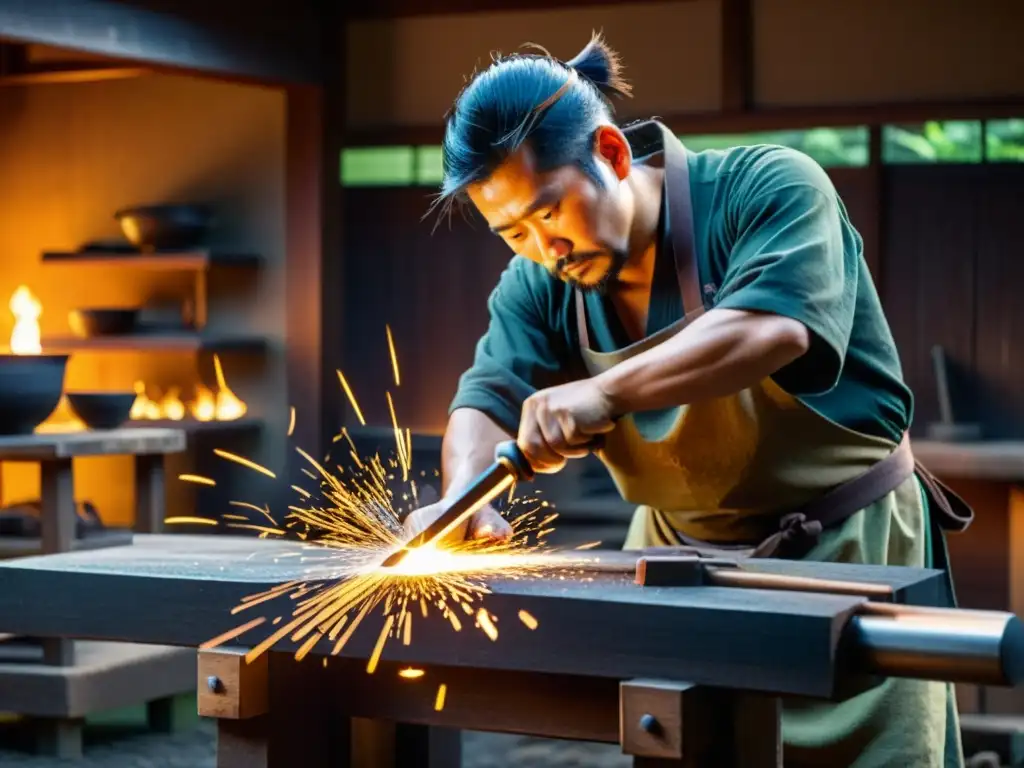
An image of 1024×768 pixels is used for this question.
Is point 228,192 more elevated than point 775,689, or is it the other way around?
point 228,192

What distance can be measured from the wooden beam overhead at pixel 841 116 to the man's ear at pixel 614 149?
4.10 metres

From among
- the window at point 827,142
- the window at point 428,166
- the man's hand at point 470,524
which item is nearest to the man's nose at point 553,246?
the man's hand at point 470,524

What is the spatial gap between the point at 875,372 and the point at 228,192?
5.70m

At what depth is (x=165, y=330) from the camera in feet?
26.5

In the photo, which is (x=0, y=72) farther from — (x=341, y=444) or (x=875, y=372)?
(x=875, y=372)

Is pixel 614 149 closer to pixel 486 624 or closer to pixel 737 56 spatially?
pixel 486 624

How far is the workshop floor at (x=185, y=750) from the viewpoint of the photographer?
18.1 feet

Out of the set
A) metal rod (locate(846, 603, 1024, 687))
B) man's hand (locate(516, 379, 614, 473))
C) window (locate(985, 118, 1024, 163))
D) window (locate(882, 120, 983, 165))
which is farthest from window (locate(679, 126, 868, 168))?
metal rod (locate(846, 603, 1024, 687))

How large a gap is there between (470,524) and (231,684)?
0.56 meters

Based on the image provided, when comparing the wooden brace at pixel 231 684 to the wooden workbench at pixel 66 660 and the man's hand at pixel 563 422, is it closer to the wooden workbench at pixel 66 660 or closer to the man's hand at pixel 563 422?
the man's hand at pixel 563 422

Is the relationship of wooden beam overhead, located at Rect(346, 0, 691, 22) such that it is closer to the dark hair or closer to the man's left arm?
the dark hair

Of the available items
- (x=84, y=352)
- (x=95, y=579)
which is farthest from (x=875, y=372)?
(x=84, y=352)

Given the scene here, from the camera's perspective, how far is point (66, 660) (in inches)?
221

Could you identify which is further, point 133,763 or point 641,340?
point 133,763
